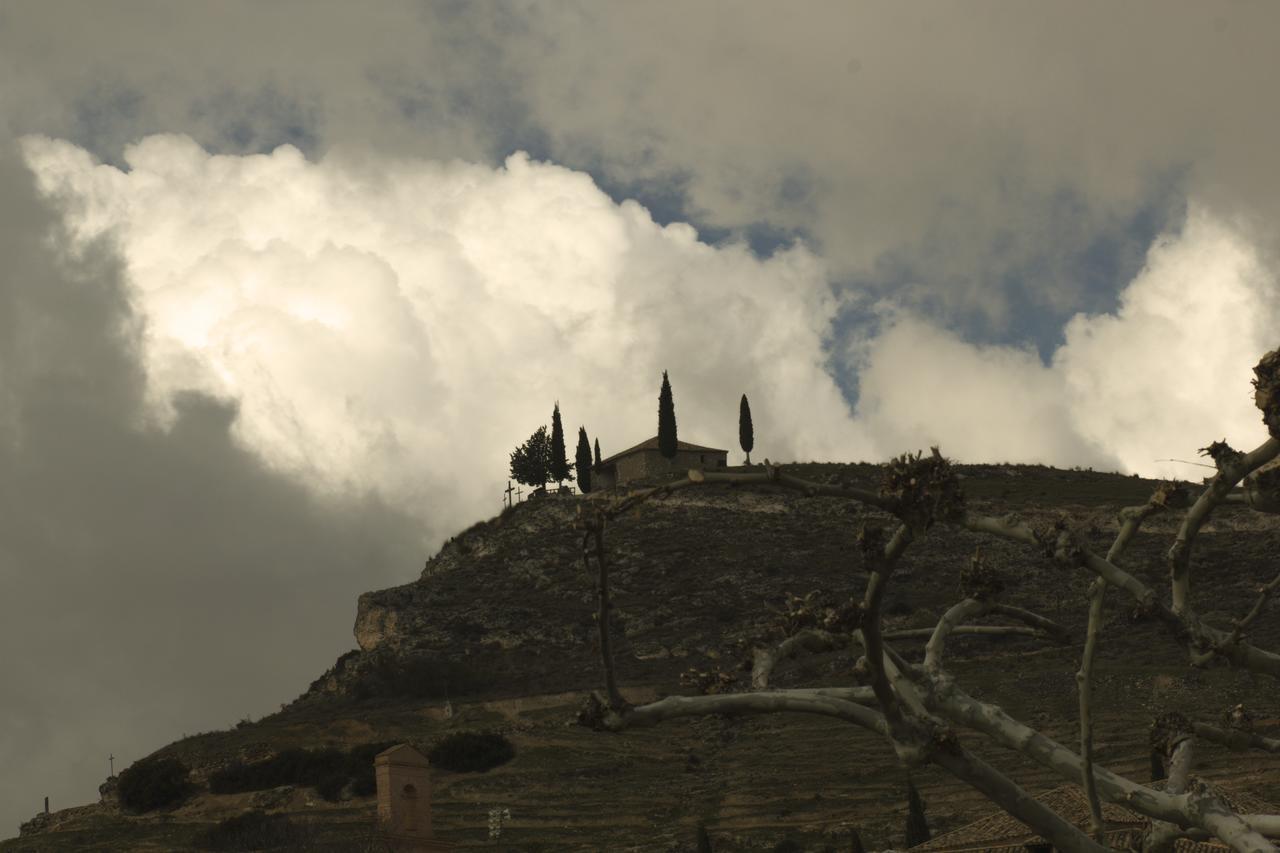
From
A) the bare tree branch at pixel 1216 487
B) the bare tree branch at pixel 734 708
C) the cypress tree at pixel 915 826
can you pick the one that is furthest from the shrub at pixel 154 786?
the bare tree branch at pixel 1216 487

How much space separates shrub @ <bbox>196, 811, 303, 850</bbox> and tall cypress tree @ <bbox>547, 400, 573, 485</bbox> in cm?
5489

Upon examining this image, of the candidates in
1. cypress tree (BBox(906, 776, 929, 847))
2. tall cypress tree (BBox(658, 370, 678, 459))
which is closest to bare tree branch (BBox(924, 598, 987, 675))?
cypress tree (BBox(906, 776, 929, 847))

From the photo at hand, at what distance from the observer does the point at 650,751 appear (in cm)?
7156

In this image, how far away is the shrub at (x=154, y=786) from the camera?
71188mm

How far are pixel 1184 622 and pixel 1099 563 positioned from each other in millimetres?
1016

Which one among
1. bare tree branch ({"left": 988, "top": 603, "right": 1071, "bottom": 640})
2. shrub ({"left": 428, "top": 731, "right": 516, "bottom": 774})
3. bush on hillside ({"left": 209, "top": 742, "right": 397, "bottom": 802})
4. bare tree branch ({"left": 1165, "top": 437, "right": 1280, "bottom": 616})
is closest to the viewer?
bare tree branch ({"left": 1165, "top": 437, "right": 1280, "bottom": 616})

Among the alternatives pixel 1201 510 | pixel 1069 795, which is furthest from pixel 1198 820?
pixel 1069 795

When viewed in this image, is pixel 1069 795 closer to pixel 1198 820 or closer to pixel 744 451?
pixel 1198 820

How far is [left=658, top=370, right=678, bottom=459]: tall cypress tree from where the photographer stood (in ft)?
362

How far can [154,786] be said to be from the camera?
71812 mm

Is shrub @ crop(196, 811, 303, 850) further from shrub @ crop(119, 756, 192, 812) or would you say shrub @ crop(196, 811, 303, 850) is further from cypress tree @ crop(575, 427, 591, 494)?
cypress tree @ crop(575, 427, 591, 494)

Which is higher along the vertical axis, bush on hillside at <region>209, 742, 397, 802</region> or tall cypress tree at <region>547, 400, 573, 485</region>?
tall cypress tree at <region>547, 400, 573, 485</region>

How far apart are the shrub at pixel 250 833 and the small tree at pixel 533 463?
5731 centimetres

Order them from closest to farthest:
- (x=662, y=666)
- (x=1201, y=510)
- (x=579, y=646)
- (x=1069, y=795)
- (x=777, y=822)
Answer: (x=1201, y=510), (x=1069, y=795), (x=777, y=822), (x=662, y=666), (x=579, y=646)
